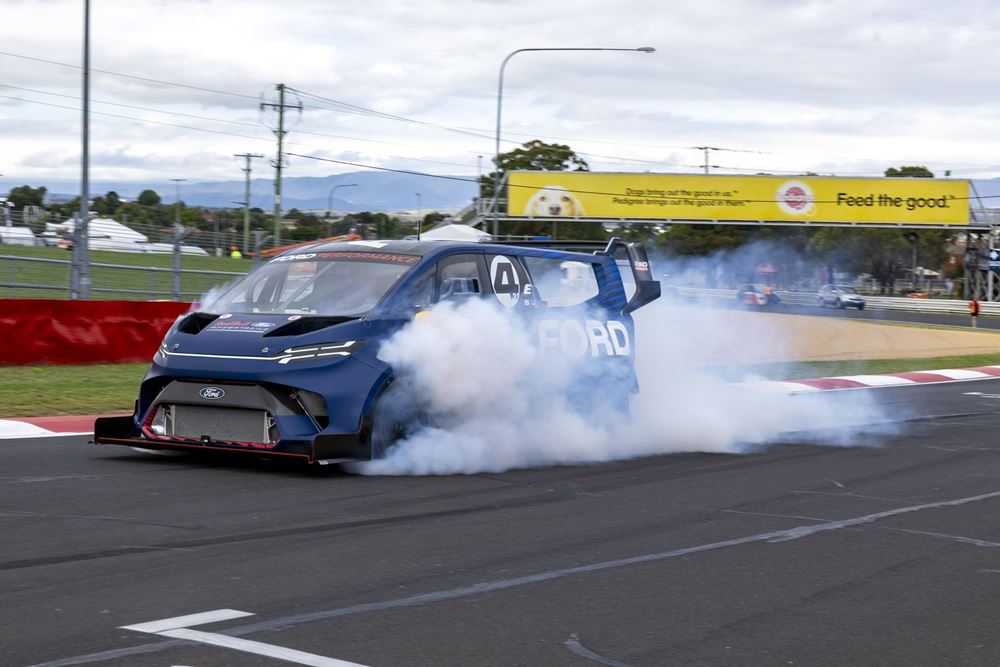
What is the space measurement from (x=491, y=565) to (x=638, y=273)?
19.2ft

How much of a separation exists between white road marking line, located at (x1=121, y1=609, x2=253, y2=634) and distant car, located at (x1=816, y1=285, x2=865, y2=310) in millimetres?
39381

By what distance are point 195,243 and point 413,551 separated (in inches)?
1142

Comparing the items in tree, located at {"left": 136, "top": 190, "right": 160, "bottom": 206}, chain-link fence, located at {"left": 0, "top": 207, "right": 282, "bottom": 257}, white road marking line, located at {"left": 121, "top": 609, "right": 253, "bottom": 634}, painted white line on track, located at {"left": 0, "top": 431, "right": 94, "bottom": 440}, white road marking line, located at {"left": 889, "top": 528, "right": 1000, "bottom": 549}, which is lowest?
white road marking line, located at {"left": 889, "top": 528, "right": 1000, "bottom": 549}

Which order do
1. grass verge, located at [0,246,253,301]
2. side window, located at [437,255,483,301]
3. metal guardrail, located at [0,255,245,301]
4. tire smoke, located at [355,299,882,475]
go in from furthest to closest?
grass verge, located at [0,246,253,301] → metal guardrail, located at [0,255,245,301] → side window, located at [437,255,483,301] → tire smoke, located at [355,299,882,475]

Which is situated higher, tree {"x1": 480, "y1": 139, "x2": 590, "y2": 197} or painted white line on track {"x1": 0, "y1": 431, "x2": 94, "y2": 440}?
tree {"x1": 480, "y1": 139, "x2": 590, "y2": 197}

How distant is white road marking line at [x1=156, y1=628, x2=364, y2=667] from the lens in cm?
430

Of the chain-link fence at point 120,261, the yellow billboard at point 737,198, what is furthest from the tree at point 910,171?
the chain-link fence at point 120,261

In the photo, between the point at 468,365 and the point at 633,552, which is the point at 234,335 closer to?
the point at 468,365

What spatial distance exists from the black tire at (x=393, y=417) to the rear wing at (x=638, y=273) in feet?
10.00

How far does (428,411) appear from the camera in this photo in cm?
895

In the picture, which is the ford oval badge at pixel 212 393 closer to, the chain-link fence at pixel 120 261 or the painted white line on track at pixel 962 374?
the chain-link fence at pixel 120 261

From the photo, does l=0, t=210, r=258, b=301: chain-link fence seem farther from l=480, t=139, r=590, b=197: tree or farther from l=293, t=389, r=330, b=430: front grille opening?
l=480, t=139, r=590, b=197: tree

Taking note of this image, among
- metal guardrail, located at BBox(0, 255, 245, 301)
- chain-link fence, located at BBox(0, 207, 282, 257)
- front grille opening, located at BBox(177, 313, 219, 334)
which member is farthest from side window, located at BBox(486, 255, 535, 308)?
chain-link fence, located at BBox(0, 207, 282, 257)

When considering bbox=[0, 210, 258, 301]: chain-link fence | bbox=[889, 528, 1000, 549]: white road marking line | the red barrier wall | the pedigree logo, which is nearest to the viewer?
bbox=[889, 528, 1000, 549]: white road marking line
